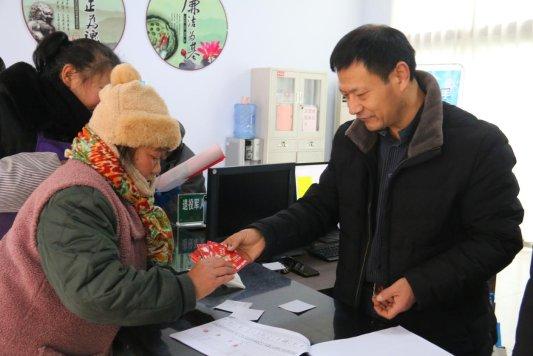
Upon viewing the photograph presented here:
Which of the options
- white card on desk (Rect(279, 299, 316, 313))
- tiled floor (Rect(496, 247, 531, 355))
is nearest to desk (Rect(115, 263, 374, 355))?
white card on desk (Rect(279, 299, 316, 313))

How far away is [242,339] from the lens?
121 centimetres

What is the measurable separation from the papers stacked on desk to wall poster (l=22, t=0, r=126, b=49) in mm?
3314

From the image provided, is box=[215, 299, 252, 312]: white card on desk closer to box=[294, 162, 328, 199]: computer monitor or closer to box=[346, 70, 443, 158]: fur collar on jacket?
box=[346, 70, 443, 158]: fur collar on jacket

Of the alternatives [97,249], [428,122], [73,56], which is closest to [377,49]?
[428,122]

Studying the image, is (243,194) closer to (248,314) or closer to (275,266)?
(275,266)

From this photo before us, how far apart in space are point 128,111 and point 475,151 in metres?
0.96

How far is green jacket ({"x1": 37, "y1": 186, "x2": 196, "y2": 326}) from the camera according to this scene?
0.98 metres

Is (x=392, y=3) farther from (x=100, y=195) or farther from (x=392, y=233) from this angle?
(x=100, y=195)

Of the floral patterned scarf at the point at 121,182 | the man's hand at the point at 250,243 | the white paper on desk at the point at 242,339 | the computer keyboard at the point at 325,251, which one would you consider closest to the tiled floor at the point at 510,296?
the computer keyboard at the point at 325,251

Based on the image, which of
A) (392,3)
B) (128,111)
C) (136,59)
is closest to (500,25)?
(392,3)

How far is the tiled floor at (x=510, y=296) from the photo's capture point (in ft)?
10.2

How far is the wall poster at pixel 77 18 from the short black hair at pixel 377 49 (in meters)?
3.12

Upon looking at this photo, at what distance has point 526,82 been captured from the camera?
4191 millimetres

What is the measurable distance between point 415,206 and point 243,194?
3.23 ft
